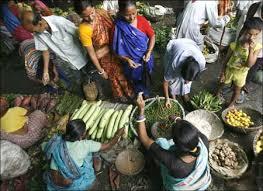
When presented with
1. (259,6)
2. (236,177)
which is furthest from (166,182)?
(259,6)

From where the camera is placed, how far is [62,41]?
15.3ft

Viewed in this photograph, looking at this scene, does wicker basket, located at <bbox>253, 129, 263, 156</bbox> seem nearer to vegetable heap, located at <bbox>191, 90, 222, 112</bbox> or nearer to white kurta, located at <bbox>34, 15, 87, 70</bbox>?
vegetable heap, located at <bbox>191, 90, 222, 112</bbox>

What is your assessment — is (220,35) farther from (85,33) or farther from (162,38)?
(85,33)

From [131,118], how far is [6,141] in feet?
5.82

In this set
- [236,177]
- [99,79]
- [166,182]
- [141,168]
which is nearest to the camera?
[166,182]

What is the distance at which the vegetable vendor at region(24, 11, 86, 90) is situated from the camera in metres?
4.43

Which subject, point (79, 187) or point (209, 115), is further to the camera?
point (209, 115)

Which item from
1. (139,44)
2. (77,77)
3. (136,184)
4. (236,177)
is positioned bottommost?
(136,184)

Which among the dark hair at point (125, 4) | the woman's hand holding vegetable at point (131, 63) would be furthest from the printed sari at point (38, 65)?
the dark hair at point (125, 4)

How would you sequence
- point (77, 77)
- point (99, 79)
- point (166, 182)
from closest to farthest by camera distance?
point (166, 182)
point (77, 77)
point (99, 79)

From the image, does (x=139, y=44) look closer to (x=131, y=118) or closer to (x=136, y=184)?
(x=131, y=118)

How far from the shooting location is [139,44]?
14.7ft

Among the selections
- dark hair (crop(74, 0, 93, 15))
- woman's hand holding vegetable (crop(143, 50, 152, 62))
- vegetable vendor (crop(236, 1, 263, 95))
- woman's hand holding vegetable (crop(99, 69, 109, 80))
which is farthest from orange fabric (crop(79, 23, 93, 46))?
vegetable vendor (crop(236, 1, 263, 95))

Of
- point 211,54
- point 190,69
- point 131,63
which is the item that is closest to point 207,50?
point 211,54
